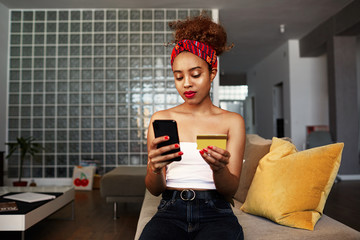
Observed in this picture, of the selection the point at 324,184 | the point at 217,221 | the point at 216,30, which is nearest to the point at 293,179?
the point at 324,184

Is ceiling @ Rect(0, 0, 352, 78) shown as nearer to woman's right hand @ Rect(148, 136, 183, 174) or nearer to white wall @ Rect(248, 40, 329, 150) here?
white wall @ Rect(248, 40, 329, 150)

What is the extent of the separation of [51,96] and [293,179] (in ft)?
13.7

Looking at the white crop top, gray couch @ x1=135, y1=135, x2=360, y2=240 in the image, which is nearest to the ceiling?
gray couch @ x1=135, y1=135, x2=360, y2=240

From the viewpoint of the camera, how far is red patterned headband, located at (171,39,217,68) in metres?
1.10

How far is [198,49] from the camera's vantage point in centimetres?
111

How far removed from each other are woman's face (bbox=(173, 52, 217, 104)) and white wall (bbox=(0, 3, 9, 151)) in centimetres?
432

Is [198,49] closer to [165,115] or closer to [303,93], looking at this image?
[165,115]

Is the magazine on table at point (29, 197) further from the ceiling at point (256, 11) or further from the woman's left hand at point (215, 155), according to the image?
the ceiling at point (256, 11)

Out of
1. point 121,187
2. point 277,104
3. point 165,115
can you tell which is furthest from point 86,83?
point 277,104

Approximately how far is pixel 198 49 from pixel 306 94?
5841mm

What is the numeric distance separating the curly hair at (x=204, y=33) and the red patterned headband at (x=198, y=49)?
6 centimetres

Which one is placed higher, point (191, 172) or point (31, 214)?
point (191, 172)

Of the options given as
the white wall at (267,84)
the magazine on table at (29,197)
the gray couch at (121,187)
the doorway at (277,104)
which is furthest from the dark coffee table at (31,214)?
the doorway at (277,104)

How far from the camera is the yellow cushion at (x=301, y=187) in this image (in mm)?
1348
